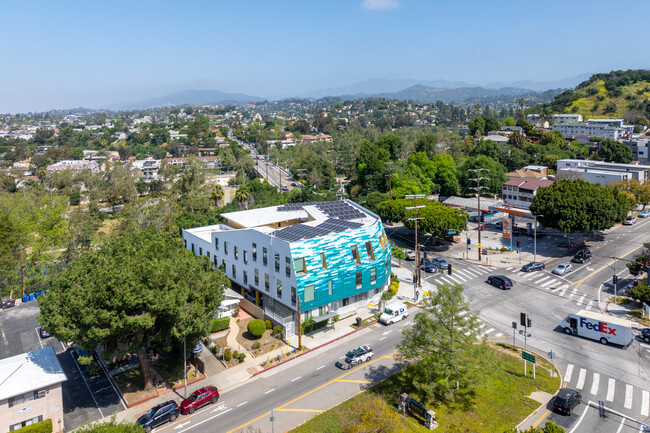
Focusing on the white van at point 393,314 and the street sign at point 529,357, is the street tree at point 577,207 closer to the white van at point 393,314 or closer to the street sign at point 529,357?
the white van at point 393,314

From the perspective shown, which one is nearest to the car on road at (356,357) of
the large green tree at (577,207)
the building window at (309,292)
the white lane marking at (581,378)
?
the building window at (309,292)

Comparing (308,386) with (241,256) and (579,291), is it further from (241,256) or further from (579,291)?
(579,291)

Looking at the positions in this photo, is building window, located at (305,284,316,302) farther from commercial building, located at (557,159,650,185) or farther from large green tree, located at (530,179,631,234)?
commercial building, located at (557,159,650,185)

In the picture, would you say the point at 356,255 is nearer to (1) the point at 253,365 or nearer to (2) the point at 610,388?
(1) the point at 253,365

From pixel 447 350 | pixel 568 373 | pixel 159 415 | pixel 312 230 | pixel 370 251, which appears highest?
pixel 312 230

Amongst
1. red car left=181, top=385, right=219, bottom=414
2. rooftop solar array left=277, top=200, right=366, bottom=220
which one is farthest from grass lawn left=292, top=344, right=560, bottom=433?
rooftop solar array left=277, top=200, right=366, bottom=220

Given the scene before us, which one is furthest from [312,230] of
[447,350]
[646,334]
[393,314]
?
[646,334]

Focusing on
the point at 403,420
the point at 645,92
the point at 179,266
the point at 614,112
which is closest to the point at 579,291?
the point at 403,420

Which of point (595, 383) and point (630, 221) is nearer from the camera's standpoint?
point (595, 383)
